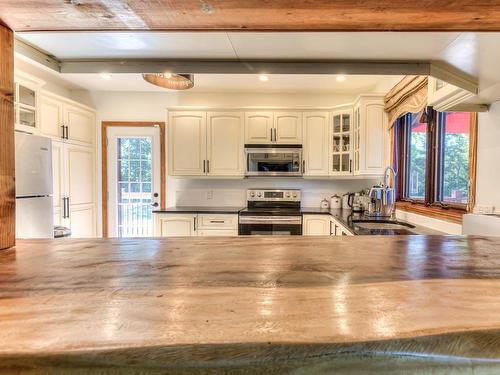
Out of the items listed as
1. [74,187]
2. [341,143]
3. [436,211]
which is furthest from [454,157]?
[74,187]

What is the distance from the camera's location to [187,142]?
3787mm

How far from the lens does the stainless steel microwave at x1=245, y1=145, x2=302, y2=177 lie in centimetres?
370

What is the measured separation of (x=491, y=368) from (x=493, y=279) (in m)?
0.23

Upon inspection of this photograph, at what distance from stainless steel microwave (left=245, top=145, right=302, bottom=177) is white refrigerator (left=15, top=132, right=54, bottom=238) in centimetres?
214

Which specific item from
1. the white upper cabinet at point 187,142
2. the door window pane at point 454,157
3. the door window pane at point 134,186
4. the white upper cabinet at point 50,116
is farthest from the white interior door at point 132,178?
the door window pane at point 454,157

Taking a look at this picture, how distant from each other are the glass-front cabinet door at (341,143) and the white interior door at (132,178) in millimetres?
2367

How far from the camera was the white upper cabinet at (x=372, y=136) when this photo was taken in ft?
10.9

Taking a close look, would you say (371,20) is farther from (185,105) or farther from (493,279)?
(185,105)

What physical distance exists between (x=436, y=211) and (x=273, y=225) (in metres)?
1.67

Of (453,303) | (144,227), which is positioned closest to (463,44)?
(453,303)

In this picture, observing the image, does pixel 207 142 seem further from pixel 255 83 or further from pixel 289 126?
pixel 289 126

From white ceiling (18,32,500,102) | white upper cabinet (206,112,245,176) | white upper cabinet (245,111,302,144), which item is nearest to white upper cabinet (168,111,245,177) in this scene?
white upper cabinet (206,112,245,176)

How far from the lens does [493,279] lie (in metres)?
0.50

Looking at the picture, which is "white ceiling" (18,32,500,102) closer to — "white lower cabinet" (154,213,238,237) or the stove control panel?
"white lower cabinet" (154,213,238,237)
